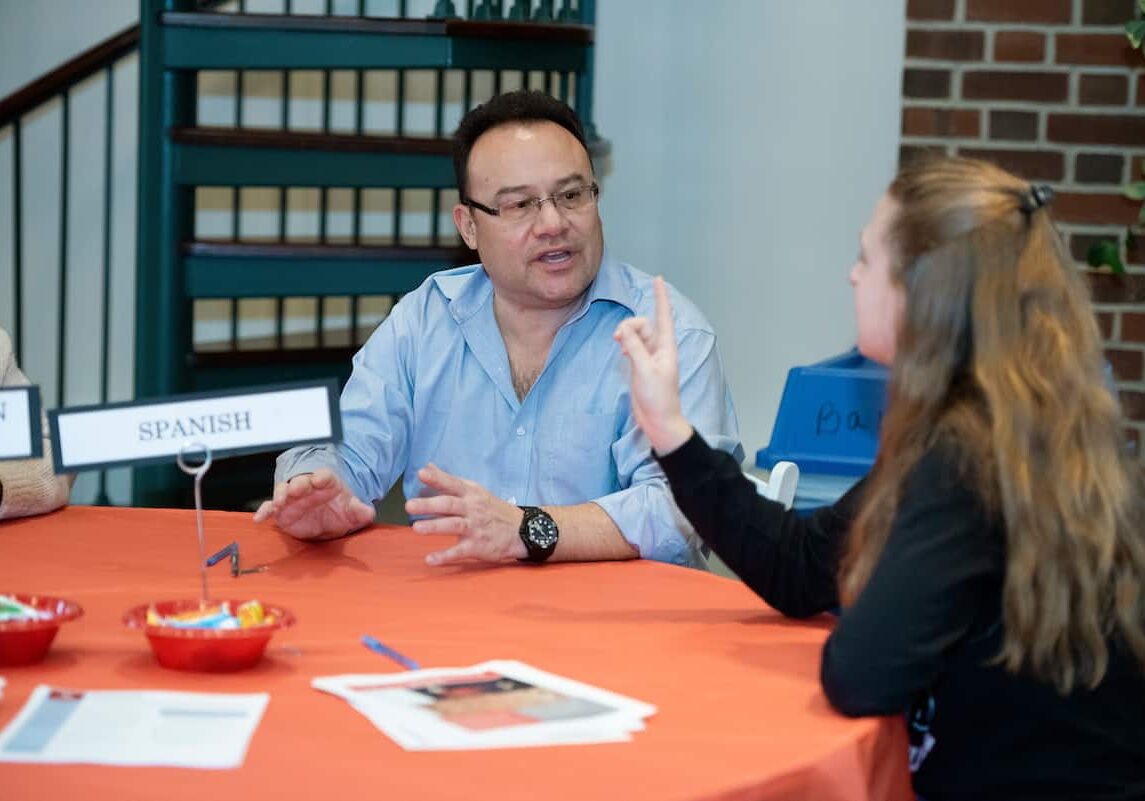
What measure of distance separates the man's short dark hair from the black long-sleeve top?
1.19 metres

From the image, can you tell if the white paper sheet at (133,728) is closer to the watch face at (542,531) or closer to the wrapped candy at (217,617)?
the wrapped candy at (217,617)

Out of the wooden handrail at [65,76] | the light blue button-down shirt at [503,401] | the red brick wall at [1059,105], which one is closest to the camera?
the light blue button-down shirt at [503,401]

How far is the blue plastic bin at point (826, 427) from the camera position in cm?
299

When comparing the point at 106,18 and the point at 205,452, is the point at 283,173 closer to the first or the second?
the point at 106,18

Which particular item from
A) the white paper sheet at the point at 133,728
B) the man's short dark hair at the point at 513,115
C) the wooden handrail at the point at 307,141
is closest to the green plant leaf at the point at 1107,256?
the wooden handrail at the point at 307,141

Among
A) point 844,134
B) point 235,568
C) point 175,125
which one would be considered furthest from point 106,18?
point 235,568

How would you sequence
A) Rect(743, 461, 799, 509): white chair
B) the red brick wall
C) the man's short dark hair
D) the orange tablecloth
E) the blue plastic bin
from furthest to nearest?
the red brick wall
the blue plastic bin
the man's short dark hair
Rect(743, 461, 799, 509): white chair
the orange tablecloth

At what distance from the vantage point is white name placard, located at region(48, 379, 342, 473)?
142cm

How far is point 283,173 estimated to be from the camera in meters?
4.14

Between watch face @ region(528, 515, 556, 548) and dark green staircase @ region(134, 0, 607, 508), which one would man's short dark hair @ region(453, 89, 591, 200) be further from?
dark green staircase @ region(134, 0, 607, 508)

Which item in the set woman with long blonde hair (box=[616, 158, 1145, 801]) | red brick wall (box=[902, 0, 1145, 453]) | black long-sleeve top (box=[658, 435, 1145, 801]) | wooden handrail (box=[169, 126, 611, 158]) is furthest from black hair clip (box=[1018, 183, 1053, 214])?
wooden handrail (box=[169, 126, 611, 158])

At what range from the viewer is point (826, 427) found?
3.03m

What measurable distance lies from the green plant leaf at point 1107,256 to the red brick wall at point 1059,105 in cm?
3

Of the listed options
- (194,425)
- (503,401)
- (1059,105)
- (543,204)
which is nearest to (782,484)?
(503,401)
